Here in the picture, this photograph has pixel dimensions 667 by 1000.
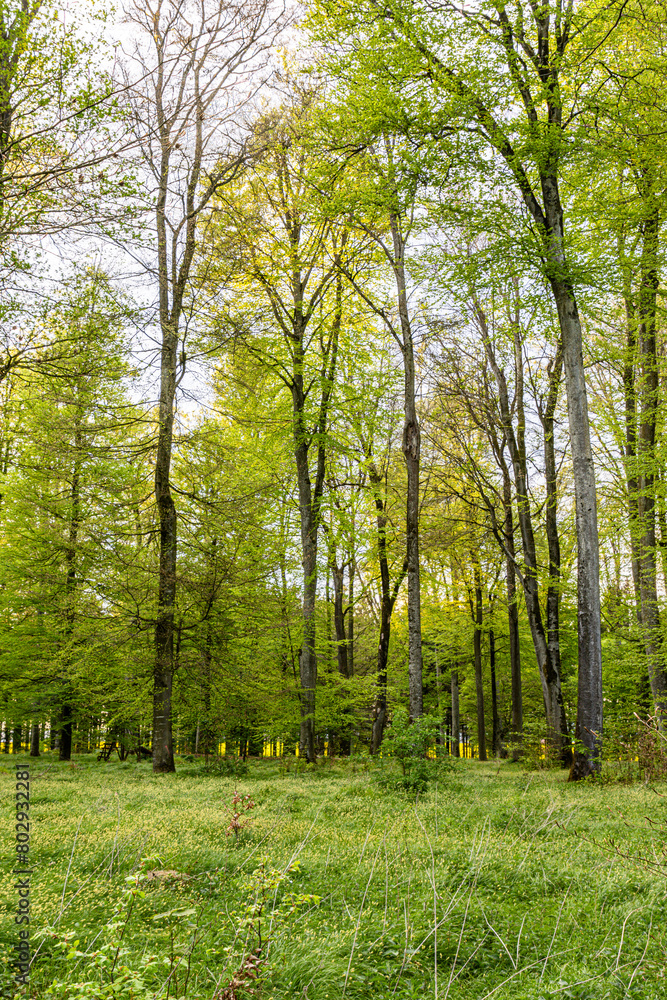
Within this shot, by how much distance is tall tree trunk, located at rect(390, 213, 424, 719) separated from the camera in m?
11.6

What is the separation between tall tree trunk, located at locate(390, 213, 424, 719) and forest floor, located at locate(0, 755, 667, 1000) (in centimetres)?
447

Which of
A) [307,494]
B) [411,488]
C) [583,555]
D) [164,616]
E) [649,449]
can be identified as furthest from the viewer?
[307,494]

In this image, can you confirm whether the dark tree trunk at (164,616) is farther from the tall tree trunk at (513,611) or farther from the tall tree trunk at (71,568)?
the tall tree trunk at (513,611)

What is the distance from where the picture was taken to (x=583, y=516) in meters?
9.06

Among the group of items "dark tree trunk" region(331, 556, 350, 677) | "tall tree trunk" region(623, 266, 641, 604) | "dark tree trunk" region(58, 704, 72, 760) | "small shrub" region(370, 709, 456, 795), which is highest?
"tall tree trunk" region(623, 266, 641, 604)

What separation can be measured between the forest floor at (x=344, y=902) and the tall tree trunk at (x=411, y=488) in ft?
14.7

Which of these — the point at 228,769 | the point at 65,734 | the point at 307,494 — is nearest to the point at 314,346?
the point at 307,494

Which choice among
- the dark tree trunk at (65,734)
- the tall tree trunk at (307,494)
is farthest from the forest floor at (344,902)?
the dark tree trunk at (65,734)

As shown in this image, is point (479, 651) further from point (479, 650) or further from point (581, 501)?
point (581, 501)

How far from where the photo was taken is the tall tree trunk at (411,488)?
37.9ft

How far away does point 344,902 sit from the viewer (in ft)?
11.8

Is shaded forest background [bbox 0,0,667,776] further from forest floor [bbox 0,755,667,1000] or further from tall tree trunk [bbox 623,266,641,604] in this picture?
forest floor [bbox 0,755,667,1000]

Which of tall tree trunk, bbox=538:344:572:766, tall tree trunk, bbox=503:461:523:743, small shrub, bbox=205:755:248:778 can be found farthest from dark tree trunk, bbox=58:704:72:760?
tall tree trunk, bbox=538:344:572:766

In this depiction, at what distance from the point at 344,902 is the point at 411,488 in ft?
30.8
